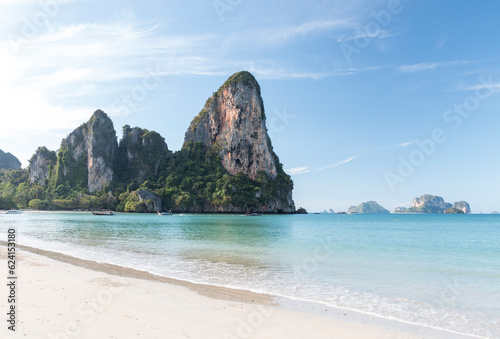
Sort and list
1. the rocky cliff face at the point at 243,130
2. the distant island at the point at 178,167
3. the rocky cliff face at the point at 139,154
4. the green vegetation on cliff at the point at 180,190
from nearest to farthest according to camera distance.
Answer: the green vegetation on cliff at the point at 180,190, the distant island at the point at 178,167, the rocky cliff face at the point at 243,130, the rocky cliff face at the point at 139,154

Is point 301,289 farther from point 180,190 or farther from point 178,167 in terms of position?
point 178,167

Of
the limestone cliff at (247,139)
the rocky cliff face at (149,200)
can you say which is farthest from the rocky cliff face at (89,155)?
the limestone cliff at (247,139)

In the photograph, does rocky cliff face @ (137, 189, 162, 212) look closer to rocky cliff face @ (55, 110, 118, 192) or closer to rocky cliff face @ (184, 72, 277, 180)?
rocky cliff face @ (55, 110, 118, 192)

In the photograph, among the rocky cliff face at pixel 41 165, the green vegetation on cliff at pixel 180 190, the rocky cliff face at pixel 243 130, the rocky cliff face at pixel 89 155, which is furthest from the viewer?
the rocky cliff face at pixel 41 165

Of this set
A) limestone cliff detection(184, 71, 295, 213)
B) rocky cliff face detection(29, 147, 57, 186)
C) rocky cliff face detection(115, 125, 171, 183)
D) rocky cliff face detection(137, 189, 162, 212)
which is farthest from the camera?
rocky cliff face detection(29, 147, 57, 186)

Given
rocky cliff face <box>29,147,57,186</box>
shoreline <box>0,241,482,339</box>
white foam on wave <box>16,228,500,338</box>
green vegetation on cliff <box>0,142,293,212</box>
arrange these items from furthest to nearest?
1. rocky cliff face <box>29,147,57,186</box>
2. green vegetation on cliff <box>0,142,293,212</box>
3. white foam on wave <box>16,228,500,338</box>
4. shoreline <box>0,241,482,339</box>

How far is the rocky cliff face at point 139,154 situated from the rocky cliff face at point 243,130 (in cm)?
2543

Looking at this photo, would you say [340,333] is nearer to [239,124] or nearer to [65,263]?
[65,263]

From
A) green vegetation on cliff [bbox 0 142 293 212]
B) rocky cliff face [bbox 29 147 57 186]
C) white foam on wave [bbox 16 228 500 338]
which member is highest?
rocky cliff face [bbox 29 147 57 186]

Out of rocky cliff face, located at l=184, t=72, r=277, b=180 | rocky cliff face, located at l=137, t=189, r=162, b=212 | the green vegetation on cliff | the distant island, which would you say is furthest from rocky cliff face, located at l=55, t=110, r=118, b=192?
rocky cliff face, located at l=184, t=72, r=277, b=180

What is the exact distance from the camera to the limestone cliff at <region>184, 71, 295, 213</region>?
409 ft

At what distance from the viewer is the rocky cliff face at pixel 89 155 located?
426 feet

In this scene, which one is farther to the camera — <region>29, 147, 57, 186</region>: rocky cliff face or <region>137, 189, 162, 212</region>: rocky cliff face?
<region>29, 147, 57, 186</region>: rocky cliff face

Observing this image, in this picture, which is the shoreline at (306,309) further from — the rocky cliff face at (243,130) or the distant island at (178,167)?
the rocky cliff face at (243,130)
